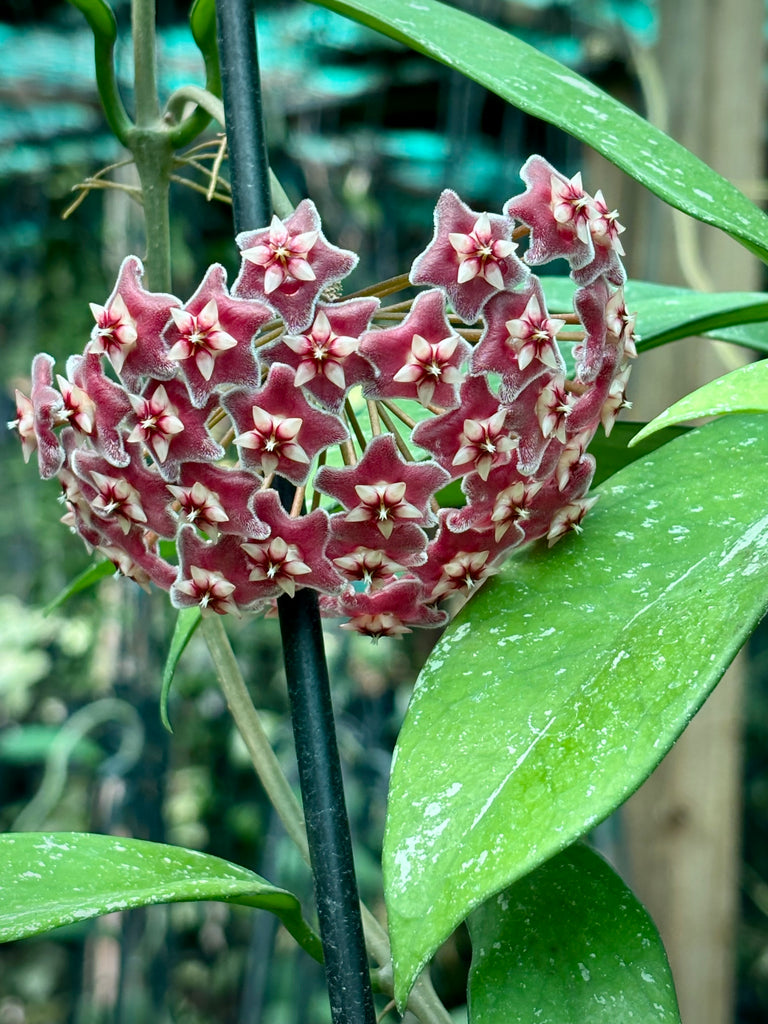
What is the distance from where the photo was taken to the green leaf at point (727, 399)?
1.04ft

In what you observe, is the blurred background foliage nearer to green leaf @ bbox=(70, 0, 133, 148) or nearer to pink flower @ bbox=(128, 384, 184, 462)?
green leaf @ bbox=(70, 0, 133, 148)

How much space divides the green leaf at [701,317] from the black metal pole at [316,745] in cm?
17

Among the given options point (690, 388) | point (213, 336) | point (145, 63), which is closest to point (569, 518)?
point (213, 336)

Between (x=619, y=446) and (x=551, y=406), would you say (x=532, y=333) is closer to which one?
(x=551, y=406)

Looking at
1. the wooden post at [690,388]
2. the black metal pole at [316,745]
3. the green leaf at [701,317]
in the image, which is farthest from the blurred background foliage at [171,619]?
the black metal pole at [316,745]

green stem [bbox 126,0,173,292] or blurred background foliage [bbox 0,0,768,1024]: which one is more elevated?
green stem [bbox 126,0,173,292]

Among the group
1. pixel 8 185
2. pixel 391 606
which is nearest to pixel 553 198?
pixel 391 606

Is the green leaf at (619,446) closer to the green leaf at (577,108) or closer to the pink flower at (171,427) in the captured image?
the green leaf at (577,108)

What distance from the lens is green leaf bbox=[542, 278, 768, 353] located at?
0.51m

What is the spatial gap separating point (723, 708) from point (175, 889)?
102 centimetres

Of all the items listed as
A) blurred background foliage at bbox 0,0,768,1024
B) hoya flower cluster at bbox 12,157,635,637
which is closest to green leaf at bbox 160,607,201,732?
hoya flower cluster at bbox 12,157,635,637

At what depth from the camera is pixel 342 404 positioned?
358 mm

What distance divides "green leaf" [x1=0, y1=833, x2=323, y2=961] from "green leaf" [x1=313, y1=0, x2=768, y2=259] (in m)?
0.30

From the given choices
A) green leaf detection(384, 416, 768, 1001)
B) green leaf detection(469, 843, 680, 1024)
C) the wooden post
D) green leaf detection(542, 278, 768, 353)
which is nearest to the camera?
green leaf detection(384, 416, 768, 1001)
